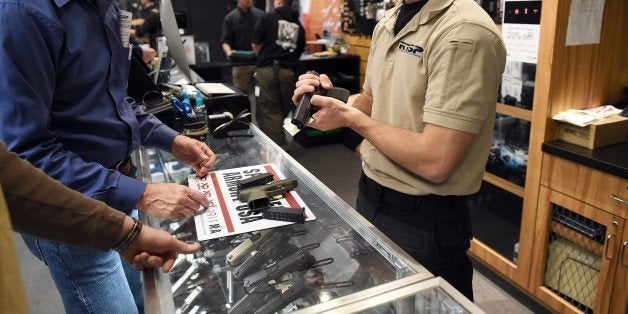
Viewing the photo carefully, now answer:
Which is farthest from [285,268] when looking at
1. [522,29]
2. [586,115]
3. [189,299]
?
[522,29]

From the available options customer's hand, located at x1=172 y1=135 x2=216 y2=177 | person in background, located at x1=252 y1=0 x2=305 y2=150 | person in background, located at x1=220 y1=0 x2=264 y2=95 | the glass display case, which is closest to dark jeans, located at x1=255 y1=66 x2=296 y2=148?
person in background, located at x1=252 y1=0 x2=305 y2=150

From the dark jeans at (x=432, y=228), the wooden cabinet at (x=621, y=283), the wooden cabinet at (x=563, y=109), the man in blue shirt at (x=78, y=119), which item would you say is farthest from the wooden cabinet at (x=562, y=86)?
the man in blue shirt at (x=78, y=119)

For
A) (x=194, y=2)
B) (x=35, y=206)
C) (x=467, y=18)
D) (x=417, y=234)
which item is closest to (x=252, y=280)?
(x=35, y=206)

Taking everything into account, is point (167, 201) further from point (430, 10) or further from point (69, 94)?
point (430, 10)

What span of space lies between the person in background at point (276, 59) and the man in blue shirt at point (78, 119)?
3563mm

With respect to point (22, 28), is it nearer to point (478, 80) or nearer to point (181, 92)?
point (478, 80)

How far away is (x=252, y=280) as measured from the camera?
1.04 meters

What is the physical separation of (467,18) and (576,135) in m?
1.25

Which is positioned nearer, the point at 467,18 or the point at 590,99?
the point at 467,18

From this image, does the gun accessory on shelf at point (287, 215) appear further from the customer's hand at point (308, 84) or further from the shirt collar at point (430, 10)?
the shirt collar at point (430, 10)

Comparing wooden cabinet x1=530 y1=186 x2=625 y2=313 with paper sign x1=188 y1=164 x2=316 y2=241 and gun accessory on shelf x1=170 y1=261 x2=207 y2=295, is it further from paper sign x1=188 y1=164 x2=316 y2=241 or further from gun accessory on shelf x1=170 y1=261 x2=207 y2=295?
gun accessory on shelf x1=170 y1=261 x2=207 y2=295

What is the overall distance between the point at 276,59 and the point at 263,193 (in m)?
3.88

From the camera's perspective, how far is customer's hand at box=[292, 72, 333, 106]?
4.18 ft

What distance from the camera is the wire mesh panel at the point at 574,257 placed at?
2.06m
